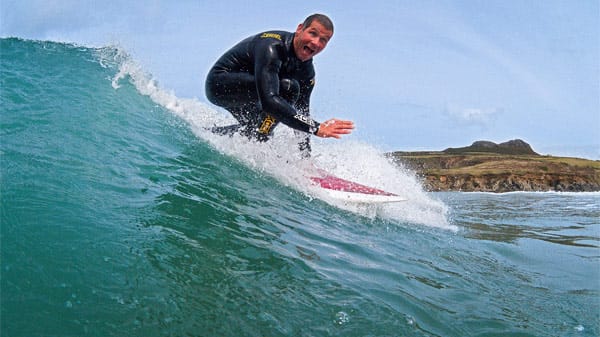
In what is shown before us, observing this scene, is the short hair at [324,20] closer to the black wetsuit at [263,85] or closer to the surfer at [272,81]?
the surfer at [272,81]

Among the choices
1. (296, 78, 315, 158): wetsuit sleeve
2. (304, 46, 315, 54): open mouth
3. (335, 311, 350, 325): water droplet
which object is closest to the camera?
(335, 311, 350, 325): water droplet

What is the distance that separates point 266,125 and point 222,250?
4.63 m

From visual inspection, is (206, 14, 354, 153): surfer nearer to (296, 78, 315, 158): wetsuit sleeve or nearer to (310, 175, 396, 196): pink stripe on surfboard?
(296, 78, 315, 158): wetsuit sleeve

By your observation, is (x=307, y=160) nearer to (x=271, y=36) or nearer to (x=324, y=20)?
(x=271, y=36)

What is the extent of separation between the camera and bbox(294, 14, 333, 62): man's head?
6.25 metres

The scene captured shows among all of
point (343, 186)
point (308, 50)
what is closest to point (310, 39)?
point (308, 50)

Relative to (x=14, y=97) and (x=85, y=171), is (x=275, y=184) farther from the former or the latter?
(x=14, y=97)

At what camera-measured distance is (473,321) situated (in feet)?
11.3

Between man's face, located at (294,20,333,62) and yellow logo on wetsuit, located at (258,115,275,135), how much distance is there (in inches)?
59.3

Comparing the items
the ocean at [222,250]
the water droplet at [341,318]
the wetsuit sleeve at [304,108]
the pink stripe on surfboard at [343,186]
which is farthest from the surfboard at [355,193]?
the water droplet at [341,318]

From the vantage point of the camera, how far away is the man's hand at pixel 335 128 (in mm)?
5544

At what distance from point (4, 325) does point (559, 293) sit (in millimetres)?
4899

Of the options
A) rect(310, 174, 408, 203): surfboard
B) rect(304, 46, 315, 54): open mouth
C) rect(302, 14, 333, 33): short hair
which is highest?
rect(302, 14, 333, 33): short hair

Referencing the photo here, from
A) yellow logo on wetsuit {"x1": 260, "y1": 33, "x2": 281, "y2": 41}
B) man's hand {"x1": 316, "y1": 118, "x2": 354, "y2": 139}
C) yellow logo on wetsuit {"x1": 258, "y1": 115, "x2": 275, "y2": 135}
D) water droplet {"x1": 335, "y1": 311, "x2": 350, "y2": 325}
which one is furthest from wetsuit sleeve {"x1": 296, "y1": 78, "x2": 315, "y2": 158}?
water droplet {"x1": 335, "y1": 311, "x2": 350, "y2": 325}
